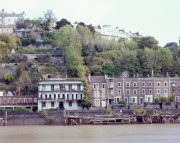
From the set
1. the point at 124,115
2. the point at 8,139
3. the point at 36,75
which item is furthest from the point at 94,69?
the point at 8,139

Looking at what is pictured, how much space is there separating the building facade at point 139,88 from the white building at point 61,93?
3118mm

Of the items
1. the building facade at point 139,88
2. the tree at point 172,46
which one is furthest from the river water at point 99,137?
the tree at point 172,46

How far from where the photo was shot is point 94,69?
85875mm

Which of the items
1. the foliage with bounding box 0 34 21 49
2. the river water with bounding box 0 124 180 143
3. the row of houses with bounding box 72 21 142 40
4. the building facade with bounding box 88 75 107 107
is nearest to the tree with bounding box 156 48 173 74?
the building facade with bounding box 88 75 107 107

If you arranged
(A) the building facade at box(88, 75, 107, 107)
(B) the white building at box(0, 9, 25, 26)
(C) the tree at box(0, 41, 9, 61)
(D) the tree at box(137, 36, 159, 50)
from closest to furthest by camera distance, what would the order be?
(A) the building facade at box(88, 75, 107, 107), (C) the tree at box(0, 41, 9, 61), (D) the tree at box(137, 36, 159, 50), (B) the white building at box(0, 9, 25, 26)

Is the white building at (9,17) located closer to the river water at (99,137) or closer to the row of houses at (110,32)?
the row of houses at (110,32)

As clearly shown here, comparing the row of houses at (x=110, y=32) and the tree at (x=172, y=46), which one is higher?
the row of houses at (x=110, y=32)

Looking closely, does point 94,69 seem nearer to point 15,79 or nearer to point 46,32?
point 15,79

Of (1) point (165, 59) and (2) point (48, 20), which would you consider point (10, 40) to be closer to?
(2) point (48, 20)

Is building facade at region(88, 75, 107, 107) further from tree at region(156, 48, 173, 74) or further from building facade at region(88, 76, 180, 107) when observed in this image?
tree at region(156, 48, 173, 74)

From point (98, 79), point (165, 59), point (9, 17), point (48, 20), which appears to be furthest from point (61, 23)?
point (98, 79)

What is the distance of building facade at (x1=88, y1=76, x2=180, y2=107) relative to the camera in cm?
7781

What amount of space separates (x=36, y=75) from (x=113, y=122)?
22.4m

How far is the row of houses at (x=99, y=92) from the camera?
75750 mm
